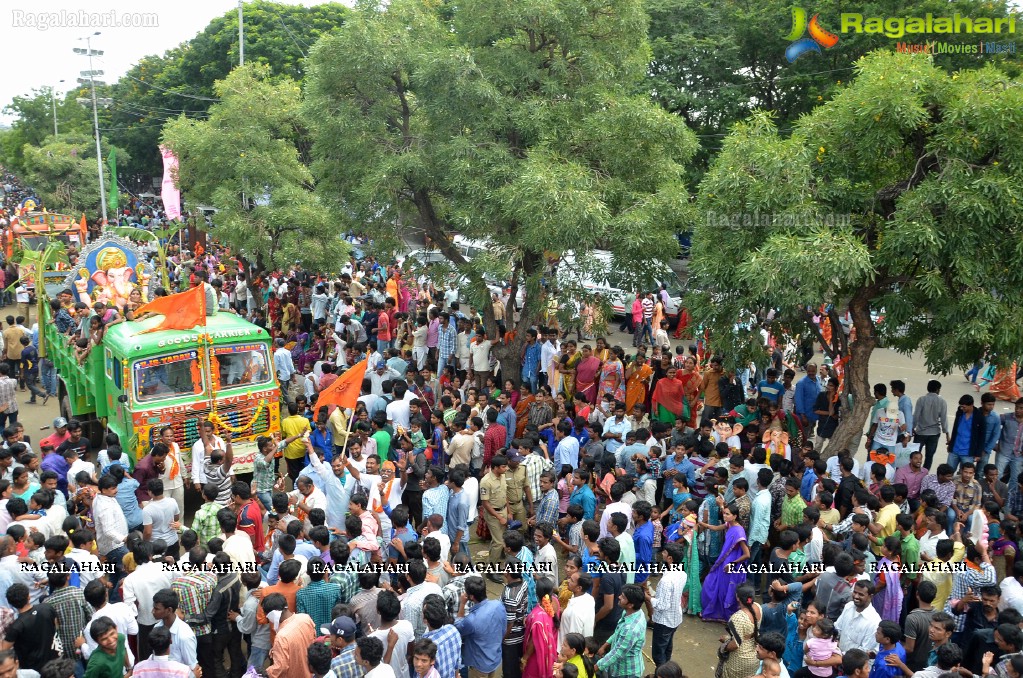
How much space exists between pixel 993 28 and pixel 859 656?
20358 millimetres

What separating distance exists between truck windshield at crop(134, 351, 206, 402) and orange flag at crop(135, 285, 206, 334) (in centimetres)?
41

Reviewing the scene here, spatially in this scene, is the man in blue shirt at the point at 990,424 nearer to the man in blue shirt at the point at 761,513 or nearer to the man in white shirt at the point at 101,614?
the man in blue shirt at the point at 761,513

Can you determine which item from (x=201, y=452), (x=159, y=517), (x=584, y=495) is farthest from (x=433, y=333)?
(x=159, y=517)

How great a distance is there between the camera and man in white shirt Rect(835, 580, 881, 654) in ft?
23.3

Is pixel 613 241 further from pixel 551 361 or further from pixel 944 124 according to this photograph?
pixel 944 124

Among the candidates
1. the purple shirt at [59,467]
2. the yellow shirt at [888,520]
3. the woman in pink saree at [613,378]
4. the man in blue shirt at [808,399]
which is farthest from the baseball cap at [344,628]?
the man in blue shirt at [808,399]

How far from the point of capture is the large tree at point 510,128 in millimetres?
13117

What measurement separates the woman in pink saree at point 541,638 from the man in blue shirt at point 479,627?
23 cm

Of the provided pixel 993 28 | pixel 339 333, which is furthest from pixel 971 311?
pixel 993 28

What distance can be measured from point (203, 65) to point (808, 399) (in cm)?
4045

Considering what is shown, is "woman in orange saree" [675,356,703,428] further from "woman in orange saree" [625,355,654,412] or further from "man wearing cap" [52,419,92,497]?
"man wearing cap" [52,419,92,497]

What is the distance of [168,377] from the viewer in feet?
38.4

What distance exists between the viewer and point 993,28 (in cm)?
2169

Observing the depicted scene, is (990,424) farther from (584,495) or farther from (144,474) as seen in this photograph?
(144,474)
